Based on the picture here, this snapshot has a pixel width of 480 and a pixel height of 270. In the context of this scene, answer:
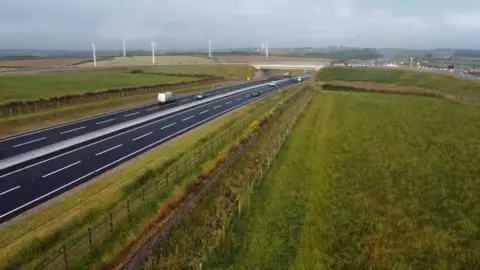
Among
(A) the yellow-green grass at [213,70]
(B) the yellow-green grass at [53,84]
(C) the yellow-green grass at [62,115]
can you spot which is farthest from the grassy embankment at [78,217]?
(A) the yellow-green grass at [213,70]

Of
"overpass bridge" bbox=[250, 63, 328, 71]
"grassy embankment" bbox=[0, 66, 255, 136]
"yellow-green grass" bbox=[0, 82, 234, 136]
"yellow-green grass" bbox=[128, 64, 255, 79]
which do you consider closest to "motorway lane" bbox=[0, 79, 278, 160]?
"yellow-green grass" bbox=[0, 82, 234, 136]

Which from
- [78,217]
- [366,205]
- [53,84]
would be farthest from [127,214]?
[53,84]

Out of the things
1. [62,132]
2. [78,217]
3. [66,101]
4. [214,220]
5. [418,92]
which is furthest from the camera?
[418,92]

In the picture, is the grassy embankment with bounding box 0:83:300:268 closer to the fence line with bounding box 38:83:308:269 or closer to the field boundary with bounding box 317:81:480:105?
the fence line with bounding box 38:83:308:269

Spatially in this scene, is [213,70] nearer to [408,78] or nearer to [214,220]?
[408,78]

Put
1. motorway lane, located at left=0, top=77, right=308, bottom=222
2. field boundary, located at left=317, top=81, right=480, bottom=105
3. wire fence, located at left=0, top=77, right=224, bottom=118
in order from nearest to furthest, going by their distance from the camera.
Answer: motorway lane, located at left=0, top=77, right=308, bottom=222, wire fence, located at left=0, top=77, right=224, bottom=118, field boundary, located at left=317, top=81, right=480, bottom=105
